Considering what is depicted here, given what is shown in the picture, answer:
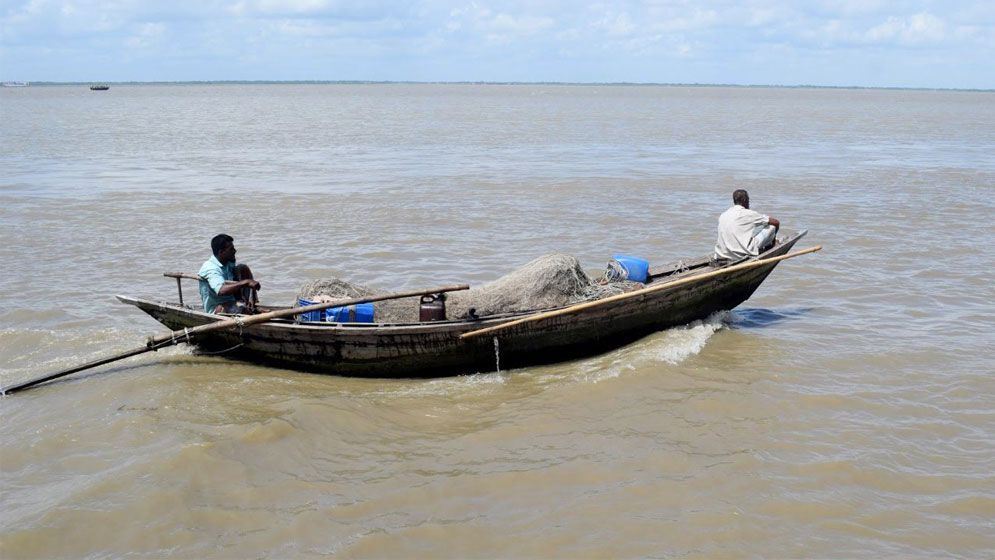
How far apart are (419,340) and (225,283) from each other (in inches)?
76.0

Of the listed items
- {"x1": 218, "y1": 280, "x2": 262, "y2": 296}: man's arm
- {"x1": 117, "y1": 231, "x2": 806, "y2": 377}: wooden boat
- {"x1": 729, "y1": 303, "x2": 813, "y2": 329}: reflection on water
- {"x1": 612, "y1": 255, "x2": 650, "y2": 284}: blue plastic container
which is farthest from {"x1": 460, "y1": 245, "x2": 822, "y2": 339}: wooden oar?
{"x1": 218, "y1": 280, "x2": 262, "y2": 296}: man's arm

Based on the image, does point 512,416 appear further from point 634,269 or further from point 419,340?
point 634,269

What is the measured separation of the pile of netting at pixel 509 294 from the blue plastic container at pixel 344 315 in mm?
162

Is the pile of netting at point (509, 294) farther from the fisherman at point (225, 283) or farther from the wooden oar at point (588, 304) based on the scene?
the fisherman at point (225, 283)

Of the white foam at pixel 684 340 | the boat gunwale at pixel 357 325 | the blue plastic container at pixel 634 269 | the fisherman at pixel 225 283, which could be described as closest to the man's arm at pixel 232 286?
the fisherman at pixel 225 283

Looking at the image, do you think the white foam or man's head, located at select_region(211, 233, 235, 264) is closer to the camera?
man's head, located at select_region(211, 233, 235, 264)

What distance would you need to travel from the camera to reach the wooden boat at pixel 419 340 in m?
7.67

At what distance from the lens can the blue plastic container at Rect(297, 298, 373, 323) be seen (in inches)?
312

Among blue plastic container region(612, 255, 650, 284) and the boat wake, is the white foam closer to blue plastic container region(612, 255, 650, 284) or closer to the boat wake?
the boat wake

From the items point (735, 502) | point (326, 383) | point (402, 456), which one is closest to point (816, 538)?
point (735, 502)

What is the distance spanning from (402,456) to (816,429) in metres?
3.48

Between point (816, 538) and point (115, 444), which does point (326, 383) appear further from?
point (816, 538)

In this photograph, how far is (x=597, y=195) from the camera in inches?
758

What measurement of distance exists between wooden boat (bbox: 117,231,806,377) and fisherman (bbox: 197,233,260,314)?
0.73 ft
